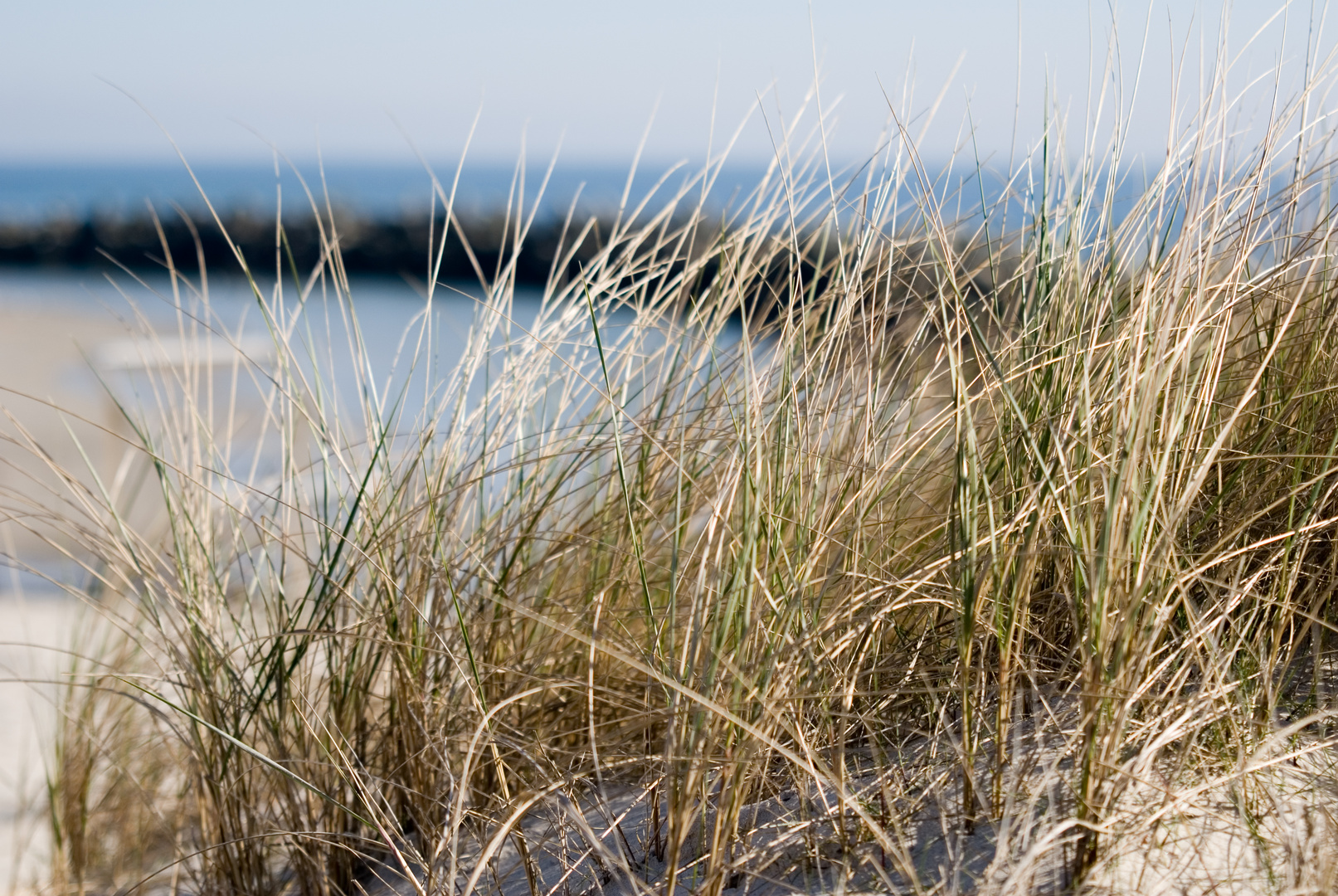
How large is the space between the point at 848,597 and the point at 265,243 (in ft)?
60.3

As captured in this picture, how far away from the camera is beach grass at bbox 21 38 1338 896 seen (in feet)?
2.58

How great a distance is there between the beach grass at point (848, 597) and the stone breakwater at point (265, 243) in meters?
13.1

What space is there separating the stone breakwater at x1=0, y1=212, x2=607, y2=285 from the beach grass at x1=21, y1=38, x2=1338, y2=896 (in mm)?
13085

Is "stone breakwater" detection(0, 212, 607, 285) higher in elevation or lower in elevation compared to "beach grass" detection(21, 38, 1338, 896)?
lower

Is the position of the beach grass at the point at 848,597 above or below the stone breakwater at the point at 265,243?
above

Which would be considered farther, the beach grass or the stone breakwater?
the stone breakwater

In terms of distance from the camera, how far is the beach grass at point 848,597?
2.58ft

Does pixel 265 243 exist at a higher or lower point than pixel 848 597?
lower

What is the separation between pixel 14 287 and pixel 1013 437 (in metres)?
18.6

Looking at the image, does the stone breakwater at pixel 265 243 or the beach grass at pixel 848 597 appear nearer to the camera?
the beach grass at pixel 848 597

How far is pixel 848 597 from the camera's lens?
0.92 metres

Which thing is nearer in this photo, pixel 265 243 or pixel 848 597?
pixel 848 597

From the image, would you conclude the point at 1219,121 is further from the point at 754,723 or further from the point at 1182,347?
the point at 754,723

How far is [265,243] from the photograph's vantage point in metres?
17.3
